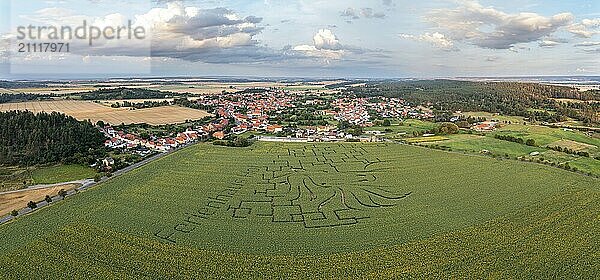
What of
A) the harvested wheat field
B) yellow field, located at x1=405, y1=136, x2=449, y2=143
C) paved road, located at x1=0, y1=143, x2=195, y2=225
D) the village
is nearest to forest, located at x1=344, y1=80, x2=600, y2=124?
the village

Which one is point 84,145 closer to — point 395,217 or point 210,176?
point 210,176

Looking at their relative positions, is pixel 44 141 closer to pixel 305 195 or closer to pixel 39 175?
pixel 39 175

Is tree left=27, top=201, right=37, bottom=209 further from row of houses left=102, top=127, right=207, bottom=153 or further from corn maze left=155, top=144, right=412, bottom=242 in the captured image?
row of houses left=102, top=127, right=207, bottom=153

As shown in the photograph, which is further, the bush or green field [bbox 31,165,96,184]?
the bush

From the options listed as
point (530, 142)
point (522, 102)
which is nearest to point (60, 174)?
point (530, 142)

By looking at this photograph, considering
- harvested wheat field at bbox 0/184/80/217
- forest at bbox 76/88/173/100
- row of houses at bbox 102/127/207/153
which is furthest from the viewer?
forest at bbox 76/88/173/100
